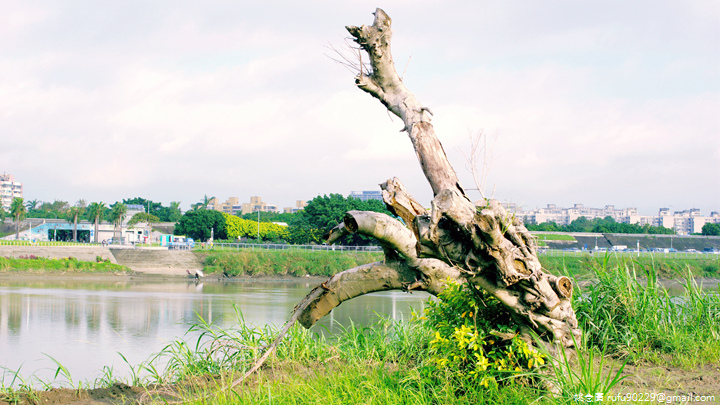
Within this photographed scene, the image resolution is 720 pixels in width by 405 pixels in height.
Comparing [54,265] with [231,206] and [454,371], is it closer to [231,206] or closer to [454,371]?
[454,371]

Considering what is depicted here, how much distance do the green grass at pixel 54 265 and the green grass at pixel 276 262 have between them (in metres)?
4.96

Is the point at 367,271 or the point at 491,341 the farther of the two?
the point at 367,271

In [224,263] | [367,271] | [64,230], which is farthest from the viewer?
[64,230]

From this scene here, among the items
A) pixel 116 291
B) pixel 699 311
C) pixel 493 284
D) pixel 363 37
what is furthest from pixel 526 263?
pixel 116 291

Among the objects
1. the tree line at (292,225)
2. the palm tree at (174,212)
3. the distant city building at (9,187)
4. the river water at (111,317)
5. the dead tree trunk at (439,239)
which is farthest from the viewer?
the distant city building at (9,187)

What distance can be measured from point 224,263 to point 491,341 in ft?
97.8

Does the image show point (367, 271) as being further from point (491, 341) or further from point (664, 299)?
point (664, 299)

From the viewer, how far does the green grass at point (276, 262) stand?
31.8 metres

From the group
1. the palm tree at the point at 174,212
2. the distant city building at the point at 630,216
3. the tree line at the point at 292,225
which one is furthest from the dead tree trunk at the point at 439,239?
the distant city building at the point at 630,216

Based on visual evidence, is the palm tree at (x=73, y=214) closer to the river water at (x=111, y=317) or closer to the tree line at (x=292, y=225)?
the tree line at (x=292, y=225)

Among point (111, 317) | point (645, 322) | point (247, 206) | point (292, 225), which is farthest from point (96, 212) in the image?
point (247, 206)

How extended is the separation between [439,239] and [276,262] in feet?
99.2

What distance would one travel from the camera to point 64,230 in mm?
56844

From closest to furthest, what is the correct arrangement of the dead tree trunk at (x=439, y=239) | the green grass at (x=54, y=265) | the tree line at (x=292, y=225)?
the dead tree trunk at (x=439, y=239), the green grass at (x=54, y=265), the tree line at (x=292, y=225)
